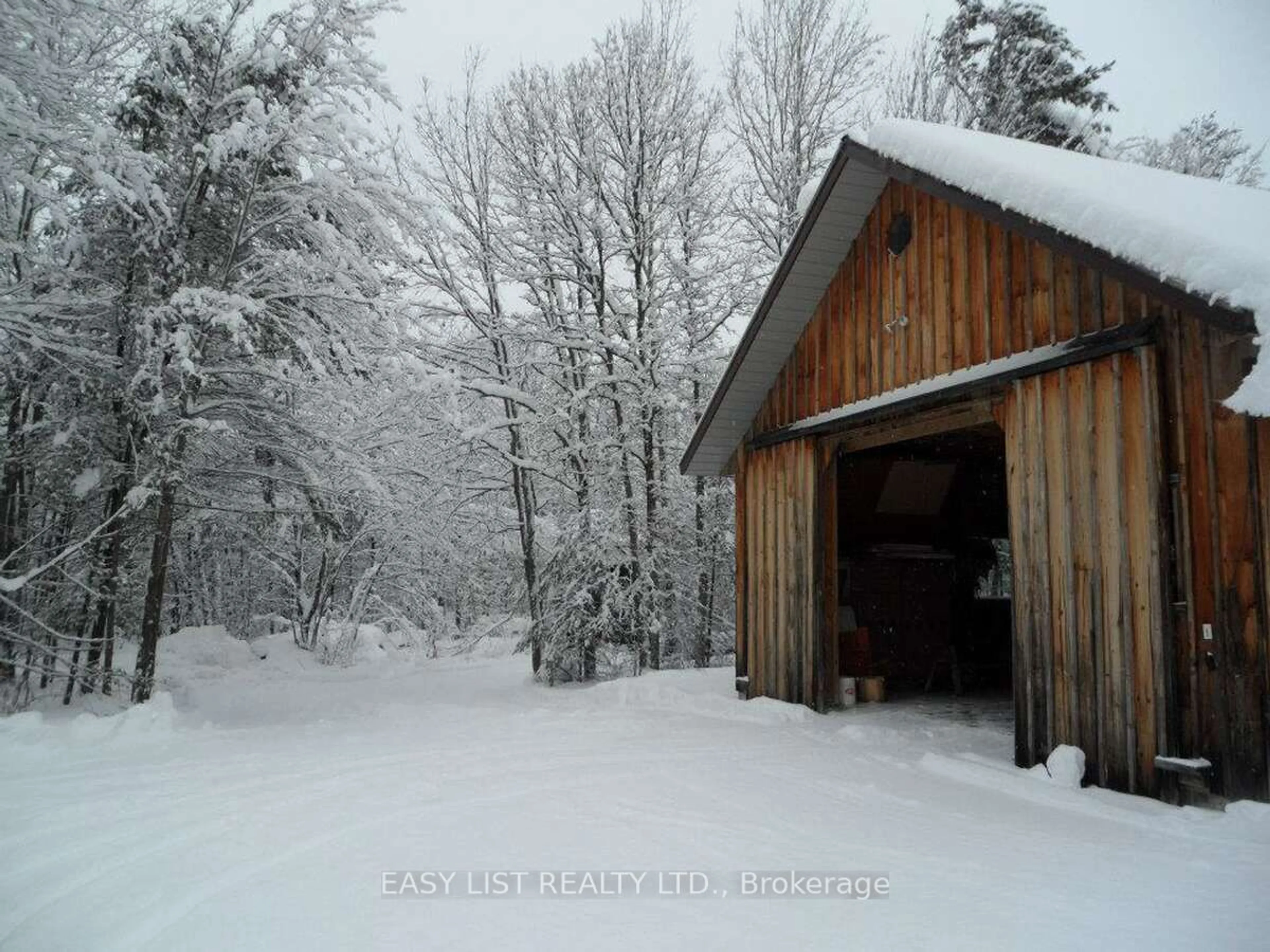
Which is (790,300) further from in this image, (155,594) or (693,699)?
(155,594)

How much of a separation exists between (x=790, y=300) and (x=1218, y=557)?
4.95 meters

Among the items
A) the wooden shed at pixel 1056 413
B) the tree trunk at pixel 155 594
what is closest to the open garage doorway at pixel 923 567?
the wooden shed at pixel 1056 413

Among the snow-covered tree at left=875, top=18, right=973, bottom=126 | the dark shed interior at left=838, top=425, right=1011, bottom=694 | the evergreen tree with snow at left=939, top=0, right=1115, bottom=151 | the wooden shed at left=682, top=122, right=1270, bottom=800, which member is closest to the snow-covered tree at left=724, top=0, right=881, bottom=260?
the snow-covered tree at left=875, top=18, right=973, bottom=126

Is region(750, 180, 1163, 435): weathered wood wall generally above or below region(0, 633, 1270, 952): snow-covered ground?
above

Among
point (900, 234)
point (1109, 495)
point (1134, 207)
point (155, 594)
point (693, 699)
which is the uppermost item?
point (900, 234)

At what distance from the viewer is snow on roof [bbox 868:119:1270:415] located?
4.26 meters

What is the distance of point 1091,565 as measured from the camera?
5.57 metres

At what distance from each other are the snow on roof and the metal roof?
24.0 inches

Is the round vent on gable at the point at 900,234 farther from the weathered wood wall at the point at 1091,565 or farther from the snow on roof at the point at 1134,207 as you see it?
the weathered wood wall at the point at 1091,565

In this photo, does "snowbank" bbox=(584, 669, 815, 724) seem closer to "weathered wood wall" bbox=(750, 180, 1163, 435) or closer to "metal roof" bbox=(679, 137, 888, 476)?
"metal roof" bbox=(679, 137, 888, 476)

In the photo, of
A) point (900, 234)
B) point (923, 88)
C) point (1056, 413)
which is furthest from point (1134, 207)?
point (923, 88)

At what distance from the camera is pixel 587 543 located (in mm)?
12688

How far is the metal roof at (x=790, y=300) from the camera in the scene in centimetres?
789

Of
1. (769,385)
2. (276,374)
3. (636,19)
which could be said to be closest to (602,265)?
(636,19)
